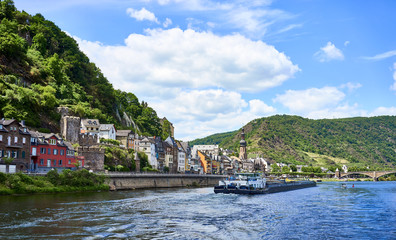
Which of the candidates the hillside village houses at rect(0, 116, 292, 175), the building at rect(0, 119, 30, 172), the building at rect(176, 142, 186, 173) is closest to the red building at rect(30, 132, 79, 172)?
the hillside village houses at rect(0, 116, 292, 175)

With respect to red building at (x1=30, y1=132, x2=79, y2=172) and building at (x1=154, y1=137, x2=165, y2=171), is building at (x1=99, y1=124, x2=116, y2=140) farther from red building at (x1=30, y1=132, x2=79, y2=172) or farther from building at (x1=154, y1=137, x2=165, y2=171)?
red building at (x1=30, y1=132, x2=79, y2=172)

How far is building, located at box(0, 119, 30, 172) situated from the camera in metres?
61.5

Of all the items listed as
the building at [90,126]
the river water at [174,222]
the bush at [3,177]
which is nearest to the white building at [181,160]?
the building at [90,126]

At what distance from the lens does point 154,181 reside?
309ft

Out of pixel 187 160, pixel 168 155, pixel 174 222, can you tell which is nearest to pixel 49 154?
pixel 174 222

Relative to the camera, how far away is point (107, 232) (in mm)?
30797

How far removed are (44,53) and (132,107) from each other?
56614 millimetres

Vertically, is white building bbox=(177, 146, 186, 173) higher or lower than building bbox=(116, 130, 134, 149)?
lower

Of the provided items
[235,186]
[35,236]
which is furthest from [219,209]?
[235,186]

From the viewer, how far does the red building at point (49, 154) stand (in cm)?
6962

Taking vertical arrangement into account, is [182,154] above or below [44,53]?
below

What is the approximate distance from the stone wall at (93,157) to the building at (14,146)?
1713 cm

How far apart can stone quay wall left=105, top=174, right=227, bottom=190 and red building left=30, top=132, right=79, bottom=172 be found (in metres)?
9.10

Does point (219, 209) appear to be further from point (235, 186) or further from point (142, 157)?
point (142, 157)
